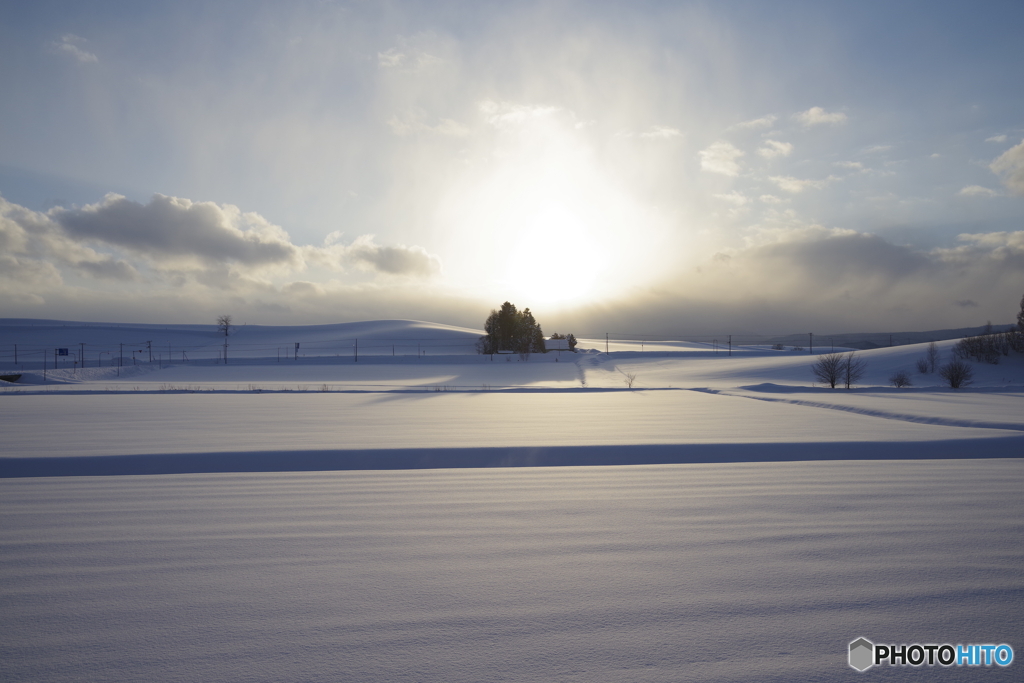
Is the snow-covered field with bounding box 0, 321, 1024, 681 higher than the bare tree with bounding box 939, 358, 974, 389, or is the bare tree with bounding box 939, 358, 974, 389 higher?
the bare tree with bounding box 939, 358, 974, 389

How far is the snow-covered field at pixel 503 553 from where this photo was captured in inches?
75.9

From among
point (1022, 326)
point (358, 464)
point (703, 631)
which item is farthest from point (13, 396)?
point (1022, 326)

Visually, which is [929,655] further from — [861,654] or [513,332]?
[513,332]

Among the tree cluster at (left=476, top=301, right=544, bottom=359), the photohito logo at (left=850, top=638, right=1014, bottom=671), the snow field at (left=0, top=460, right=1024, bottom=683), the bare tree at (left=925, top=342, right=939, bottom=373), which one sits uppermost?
the tree cluster at (left=476, top=301, right=544, bottom=359)

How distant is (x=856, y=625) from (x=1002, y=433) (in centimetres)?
638

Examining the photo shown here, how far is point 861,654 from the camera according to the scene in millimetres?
1987

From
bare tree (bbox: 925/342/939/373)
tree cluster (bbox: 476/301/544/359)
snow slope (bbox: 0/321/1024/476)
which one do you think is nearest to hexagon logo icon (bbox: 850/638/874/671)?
snow slope (bbox: 0/321/1024/476)

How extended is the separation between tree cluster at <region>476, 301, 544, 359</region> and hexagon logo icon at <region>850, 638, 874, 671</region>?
47467mm

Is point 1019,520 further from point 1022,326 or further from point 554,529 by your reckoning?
point 1022,326

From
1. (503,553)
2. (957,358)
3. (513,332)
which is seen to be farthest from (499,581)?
(513,332)

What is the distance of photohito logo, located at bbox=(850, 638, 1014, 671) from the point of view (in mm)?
1947

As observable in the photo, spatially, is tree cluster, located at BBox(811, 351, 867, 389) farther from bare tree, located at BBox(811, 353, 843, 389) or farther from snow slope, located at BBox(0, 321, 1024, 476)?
snow slope, located at BBox(0, 321, 1024, 476)

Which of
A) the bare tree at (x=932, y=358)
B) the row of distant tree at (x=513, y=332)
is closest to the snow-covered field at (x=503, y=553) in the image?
the bare tree at (x=932, y=358)

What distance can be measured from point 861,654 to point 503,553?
164 cm
